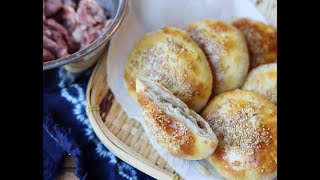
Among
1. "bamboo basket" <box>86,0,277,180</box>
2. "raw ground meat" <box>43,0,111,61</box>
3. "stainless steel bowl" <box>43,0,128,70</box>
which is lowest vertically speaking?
"bamboo basket" <box>86,0,277,180</box>

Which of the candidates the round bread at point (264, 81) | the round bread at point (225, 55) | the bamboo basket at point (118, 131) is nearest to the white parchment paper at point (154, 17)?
the bamboo basket at point (118, 131)

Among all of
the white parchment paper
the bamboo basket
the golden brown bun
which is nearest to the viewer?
the golden brown bun

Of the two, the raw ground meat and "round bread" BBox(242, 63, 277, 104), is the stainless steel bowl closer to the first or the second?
the raw ground meat

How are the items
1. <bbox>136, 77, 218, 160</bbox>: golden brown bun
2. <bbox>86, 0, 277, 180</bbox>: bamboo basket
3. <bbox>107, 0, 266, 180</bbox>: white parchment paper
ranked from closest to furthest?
<bbox>136, 77, 218, 160</bbox>: golden brown bun < <bbox>86, 0, 277, 180</bbox>: bamboo basket < <bbox>107, 0, 266, 180</bbox>: white parchment paper

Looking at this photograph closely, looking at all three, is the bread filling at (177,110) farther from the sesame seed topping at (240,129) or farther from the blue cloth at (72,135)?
the blue cloth at (72,135)

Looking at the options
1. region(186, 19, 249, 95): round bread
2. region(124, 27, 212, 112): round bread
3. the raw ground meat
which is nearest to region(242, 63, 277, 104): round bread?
region(186, 19, 249, 95): round bread

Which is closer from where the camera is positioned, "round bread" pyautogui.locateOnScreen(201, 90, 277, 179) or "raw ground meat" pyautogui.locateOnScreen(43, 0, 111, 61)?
"round bread" pyautogui.locateOnScreen(201, 90, 277, 179)
